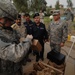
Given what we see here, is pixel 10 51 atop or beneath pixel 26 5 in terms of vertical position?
beneath

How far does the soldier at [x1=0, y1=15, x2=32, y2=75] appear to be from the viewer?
1.68 meters

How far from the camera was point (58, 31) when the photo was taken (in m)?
4.88

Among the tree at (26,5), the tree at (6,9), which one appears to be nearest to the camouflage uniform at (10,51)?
the tree at (6,9)

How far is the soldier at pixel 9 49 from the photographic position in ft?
5.52

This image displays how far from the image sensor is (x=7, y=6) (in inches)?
71.6

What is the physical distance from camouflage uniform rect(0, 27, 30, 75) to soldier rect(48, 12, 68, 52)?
287 centimetres

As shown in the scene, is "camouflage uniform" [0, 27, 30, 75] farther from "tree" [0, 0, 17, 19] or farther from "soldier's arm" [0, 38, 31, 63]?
"tree" [0, 0, 17, 19]

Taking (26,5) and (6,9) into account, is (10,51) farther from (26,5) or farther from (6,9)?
(26,5)

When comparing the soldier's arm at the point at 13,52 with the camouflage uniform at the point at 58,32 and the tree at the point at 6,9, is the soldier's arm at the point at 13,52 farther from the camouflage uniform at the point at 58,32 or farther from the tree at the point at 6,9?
the camouflage uniform at the point at 58,32

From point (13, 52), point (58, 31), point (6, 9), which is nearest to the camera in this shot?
point (13, 52)

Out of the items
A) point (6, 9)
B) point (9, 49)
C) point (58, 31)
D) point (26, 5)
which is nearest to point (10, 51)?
point (9, 49)

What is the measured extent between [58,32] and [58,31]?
0.03 meters

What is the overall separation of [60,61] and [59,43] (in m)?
1.64

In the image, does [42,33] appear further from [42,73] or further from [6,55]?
[6,55]
